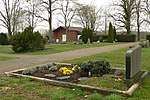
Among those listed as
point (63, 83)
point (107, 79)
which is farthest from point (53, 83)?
point (107, 79)

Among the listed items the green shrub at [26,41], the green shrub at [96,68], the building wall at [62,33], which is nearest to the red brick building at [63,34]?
the building wall at [62,33]

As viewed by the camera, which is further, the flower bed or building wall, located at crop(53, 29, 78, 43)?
building wall, located at crop(53, 29, 78, 43)

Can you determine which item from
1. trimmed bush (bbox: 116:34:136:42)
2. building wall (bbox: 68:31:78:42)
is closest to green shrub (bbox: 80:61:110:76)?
trimmed bush (bbox: 116:34:136:42)

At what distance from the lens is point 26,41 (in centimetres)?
1991

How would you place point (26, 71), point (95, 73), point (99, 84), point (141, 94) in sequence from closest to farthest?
point (141, 94) < point (99, 84) < point (95, 73) < point (26, 71)

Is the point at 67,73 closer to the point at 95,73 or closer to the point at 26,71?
the point at 95,73

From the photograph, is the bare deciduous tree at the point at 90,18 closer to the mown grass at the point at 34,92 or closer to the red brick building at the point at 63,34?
the red brick building at the point at 63,34

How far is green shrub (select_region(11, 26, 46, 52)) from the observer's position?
63.6 feet

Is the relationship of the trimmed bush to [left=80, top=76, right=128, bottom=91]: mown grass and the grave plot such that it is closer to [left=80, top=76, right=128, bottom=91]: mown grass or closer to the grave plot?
the grave plot

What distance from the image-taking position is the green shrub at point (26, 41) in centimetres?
1940

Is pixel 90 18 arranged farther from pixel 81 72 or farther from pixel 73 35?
pixel 81 72

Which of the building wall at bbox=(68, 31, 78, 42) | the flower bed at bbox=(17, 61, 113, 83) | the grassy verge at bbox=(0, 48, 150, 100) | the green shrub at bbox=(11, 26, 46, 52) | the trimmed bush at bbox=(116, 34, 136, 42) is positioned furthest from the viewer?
the building wall at bbox=(68, 31, 78, 42)

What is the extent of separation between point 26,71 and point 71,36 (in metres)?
45.4

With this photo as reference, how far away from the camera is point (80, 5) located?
38.7 metres
